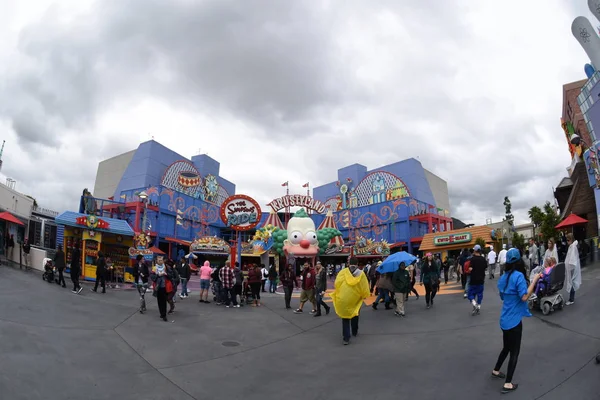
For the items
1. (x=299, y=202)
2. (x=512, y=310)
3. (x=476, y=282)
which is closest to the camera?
(x=512, y=310)

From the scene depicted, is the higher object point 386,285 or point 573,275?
point 573,275

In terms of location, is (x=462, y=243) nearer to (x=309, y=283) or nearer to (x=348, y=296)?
(x=309, y=283)

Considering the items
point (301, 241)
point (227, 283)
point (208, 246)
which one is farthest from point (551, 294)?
point (208, 246)

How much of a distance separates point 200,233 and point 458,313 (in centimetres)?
3677

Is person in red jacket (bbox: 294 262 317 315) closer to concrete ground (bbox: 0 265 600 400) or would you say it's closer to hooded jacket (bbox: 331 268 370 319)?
concrete ground (bbox: 0 265 600 400)

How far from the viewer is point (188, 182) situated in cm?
4350

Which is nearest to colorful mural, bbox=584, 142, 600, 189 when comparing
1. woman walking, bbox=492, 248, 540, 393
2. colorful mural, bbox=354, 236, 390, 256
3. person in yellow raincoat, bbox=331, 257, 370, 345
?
person in yellow raincoat, bbox=331, 257, 370, 345

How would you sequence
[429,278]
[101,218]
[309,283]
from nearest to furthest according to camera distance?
[429,278] < [309,283] < [101,218]

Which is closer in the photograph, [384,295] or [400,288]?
[400,288]

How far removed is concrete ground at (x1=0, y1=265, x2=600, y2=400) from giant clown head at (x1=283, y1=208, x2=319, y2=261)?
14522mm

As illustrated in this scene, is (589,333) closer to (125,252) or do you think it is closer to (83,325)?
(83,325)

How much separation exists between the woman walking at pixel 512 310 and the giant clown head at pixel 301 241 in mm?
19392

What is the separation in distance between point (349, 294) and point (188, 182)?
38.8 meters

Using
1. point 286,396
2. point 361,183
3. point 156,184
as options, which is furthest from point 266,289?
point 361,183
